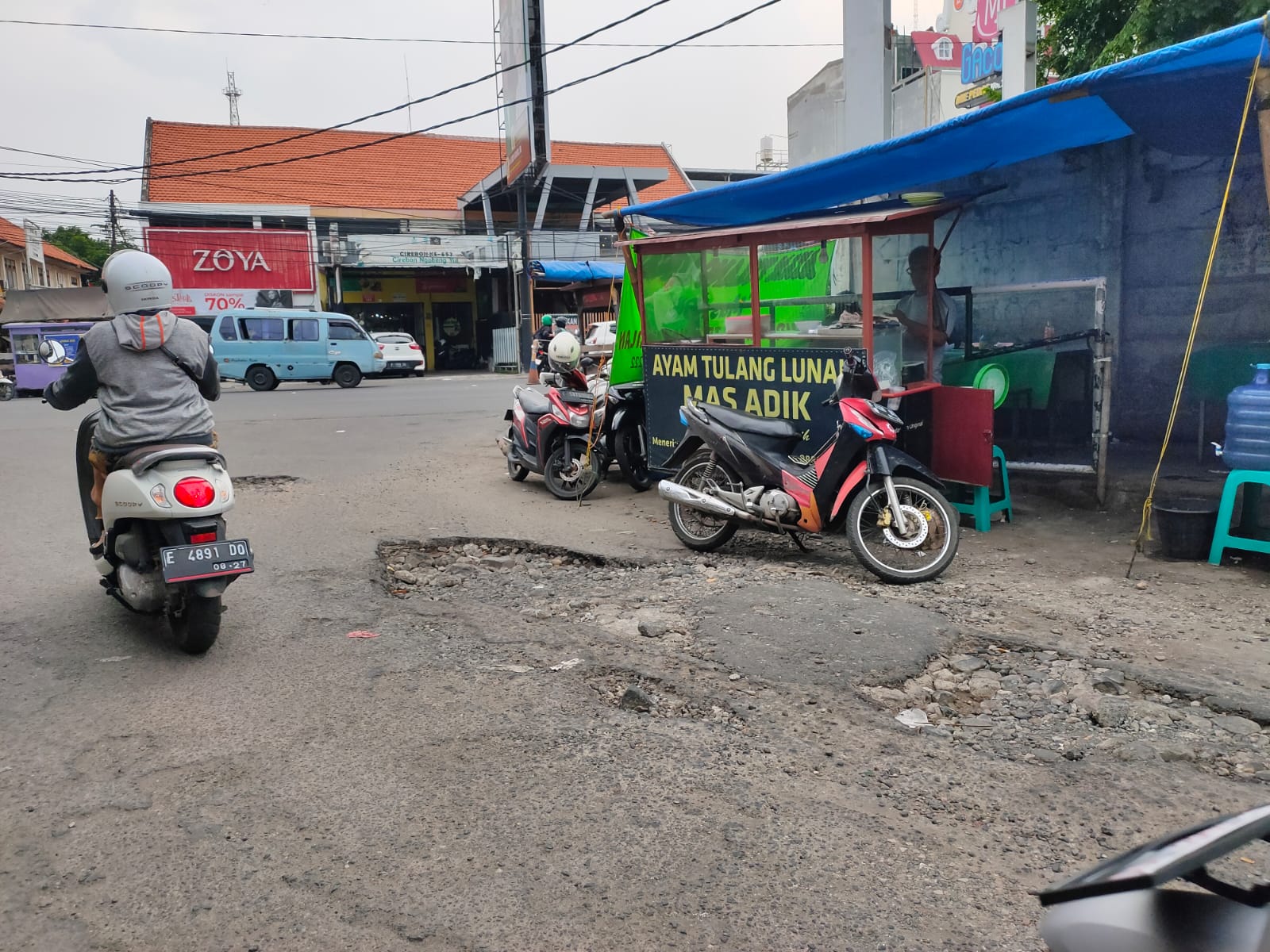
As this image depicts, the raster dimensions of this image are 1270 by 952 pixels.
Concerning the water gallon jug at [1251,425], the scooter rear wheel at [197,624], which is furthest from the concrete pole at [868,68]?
the scooter rear wheel at [197,624]

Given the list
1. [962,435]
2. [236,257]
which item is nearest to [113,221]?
[236,257]

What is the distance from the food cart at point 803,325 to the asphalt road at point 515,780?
175 cm

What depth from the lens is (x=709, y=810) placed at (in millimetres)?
2850

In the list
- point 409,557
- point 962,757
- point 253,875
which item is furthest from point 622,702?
point 409,557

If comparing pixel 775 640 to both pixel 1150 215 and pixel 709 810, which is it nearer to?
pixel 709 810

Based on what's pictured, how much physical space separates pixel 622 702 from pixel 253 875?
1.51m

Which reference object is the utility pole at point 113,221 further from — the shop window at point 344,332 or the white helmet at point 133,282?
the white helmet at point 133,282

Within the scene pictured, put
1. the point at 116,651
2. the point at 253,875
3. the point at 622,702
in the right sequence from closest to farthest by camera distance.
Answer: the point at 253,875 < the point at 622,702 < the point at 116,651

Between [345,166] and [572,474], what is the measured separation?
31101 mm

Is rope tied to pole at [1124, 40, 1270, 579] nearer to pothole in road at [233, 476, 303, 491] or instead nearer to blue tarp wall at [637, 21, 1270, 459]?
blue tarp wall at [637, 21, 1270, 459]

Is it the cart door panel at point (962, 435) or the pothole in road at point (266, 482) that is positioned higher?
the cart door panel at point (962, 435)

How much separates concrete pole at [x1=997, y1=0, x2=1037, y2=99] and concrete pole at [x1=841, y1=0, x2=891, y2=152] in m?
1.32

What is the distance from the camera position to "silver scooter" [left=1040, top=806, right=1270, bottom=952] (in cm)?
→ 125

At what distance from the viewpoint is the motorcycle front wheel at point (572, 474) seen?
807 centimetres
